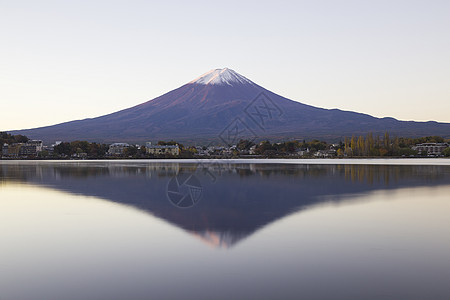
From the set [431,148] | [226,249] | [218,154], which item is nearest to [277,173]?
[226,249]

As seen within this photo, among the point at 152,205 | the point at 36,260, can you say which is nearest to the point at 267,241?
the point at 36,260

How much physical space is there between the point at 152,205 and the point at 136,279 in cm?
939

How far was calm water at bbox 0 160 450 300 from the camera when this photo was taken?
6398 millimetres

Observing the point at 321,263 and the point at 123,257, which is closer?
the point at 321,263

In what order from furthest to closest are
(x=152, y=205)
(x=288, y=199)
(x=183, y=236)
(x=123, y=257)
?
(x=288, y=199), (x=152, y=205), (x=183, y=236), (x=123, y=257)

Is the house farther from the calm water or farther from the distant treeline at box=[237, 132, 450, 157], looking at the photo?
the calm water

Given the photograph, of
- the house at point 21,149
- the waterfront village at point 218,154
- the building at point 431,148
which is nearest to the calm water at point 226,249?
the waterfront village at point 218,154

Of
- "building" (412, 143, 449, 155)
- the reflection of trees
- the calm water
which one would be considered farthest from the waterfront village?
the calm water

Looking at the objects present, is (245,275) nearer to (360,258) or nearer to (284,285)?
(284,285)

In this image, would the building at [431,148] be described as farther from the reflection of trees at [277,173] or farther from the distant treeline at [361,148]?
the reflection of trees at [277,173]

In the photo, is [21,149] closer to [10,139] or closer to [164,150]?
[10,139]

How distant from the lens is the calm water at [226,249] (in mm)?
6398

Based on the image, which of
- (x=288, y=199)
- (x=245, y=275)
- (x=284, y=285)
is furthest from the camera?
(x=288, y=199)

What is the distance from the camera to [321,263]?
306 inches
